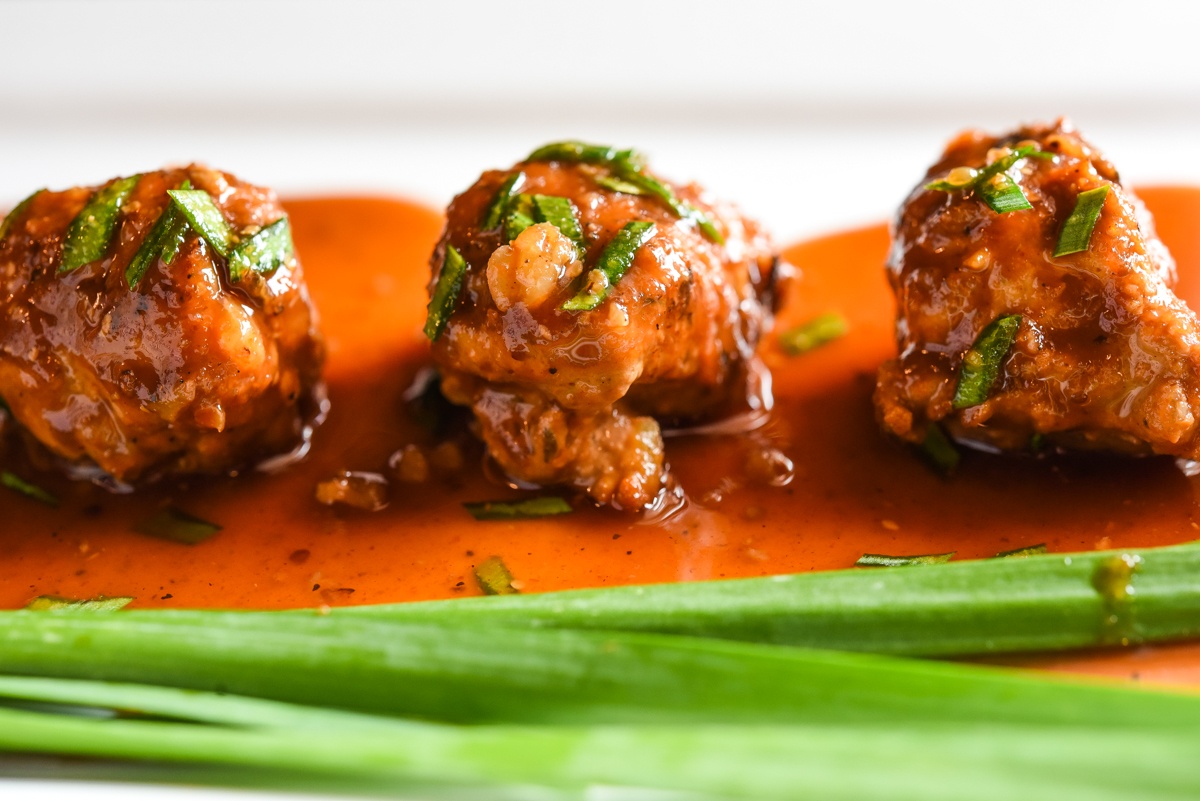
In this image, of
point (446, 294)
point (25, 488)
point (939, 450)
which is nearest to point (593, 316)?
point (446, 294)

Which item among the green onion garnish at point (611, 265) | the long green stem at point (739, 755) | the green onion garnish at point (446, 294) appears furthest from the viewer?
the green onion garnish at point (446, 294)

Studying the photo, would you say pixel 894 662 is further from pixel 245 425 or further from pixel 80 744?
pixel 245 425

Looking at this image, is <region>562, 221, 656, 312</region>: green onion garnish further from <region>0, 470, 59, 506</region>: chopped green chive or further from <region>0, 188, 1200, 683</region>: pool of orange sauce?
<region>0, 470, 59, 506</region>: chopped green chive

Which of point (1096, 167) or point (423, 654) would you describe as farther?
point (1096, 167)

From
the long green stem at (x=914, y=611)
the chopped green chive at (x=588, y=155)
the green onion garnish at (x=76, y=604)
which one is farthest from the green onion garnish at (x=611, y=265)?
the green onion garnish at (x=76, y=604)

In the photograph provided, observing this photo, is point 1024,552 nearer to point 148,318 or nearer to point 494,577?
point 494,577

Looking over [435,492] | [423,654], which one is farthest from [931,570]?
[435,492]

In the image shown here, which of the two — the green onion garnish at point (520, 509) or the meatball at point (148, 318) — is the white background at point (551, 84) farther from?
the green onion garnish at point (520, 509)
